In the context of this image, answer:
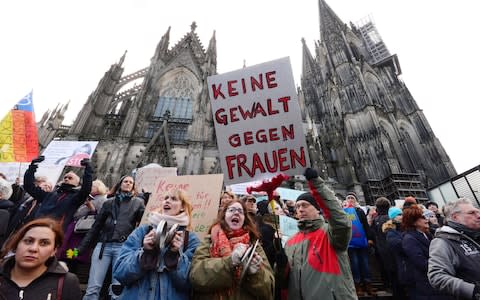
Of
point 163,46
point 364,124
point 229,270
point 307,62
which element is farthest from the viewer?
point 307,62

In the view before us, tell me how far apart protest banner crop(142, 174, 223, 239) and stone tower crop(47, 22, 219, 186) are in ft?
34.0

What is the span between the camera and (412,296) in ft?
9.29

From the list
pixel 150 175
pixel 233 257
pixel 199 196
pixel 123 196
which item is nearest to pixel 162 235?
pixel 233 257

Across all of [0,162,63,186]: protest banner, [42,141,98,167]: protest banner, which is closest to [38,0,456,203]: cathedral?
[42,141,98,167]: protest banner

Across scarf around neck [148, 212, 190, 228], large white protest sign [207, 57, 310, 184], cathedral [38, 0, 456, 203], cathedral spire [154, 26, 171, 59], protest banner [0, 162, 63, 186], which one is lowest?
scarf around neck [148, 212, 190, 228]

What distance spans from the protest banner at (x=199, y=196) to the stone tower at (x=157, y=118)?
10.4 meters

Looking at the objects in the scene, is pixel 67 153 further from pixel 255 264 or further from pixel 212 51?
pixel 212 51

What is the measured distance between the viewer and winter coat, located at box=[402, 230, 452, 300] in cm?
246

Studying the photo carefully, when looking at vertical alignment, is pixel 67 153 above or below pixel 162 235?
above

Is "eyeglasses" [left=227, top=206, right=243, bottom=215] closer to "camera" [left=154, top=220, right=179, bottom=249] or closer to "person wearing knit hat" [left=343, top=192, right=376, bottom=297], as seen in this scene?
"camera" [left=154, top=220, right=179, bottom=249]

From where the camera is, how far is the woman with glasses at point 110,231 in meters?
2.81

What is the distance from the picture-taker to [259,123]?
2707 mm

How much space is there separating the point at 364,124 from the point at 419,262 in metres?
21.6

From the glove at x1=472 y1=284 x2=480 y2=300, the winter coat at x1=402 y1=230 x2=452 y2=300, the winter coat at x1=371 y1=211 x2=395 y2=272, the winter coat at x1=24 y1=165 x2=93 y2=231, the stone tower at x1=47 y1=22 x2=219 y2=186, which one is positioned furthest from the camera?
the stone tower at x1=47 y1=22 x2=219 y2=186
